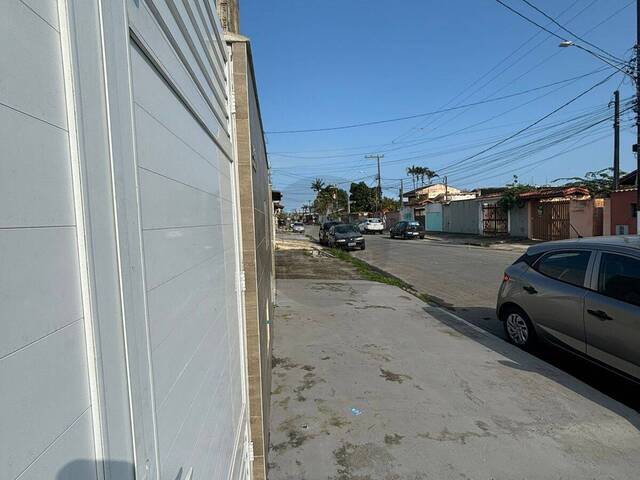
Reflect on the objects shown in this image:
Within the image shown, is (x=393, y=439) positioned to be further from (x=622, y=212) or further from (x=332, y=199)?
(x=332, y=199)

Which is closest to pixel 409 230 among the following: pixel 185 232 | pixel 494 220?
pixel 494 220

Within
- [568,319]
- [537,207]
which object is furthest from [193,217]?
[537,207]

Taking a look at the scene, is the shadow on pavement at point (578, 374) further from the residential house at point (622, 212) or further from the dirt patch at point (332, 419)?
the residential house at point (622, 212)

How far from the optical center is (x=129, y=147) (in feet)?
2.74

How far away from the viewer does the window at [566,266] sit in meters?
4.74

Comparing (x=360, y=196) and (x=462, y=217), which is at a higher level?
(x=360, y=196)

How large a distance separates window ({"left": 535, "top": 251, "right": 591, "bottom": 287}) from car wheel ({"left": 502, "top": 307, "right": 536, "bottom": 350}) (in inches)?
26.9

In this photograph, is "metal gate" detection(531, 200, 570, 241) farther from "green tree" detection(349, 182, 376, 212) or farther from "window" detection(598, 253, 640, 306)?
"green tree" detection(349, 182, 376, 212)

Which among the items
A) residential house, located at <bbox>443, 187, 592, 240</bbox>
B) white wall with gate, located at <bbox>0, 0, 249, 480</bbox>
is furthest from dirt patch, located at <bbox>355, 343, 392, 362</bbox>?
residential house, located at <bbox>443, 187, 592, 240</bbox>

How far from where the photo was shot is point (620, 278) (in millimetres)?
4258

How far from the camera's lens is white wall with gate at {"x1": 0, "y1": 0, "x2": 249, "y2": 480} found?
55 centimetres

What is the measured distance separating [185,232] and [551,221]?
26331 mm

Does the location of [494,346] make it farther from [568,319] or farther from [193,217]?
[193,217]

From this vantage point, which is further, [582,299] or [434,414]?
[582,299]
